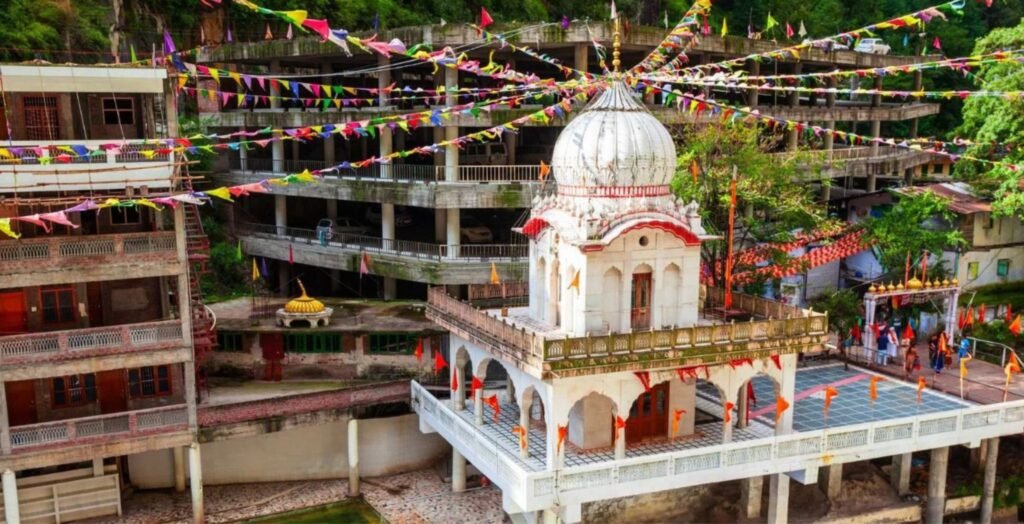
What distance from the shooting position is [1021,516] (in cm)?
3353

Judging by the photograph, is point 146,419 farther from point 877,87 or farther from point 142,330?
point 877,87

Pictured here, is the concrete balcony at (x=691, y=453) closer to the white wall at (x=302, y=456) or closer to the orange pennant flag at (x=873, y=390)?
the orange pennant flag at (x=873, y=390)

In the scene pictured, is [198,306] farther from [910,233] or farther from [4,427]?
[910,233]

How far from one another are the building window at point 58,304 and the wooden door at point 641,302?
17459mm

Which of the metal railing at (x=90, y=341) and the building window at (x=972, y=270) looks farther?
the building window at (x=972, y=270)

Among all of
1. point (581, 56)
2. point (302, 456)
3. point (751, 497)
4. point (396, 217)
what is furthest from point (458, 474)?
point (396, 217)

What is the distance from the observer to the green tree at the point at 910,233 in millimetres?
41562

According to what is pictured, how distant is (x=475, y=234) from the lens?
45.1m

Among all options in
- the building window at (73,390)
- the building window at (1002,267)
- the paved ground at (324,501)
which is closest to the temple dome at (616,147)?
the paved ground at (324,501)

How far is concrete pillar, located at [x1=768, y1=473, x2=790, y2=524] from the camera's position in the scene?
1118 inches

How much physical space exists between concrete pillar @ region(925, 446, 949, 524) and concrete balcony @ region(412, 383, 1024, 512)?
107cm

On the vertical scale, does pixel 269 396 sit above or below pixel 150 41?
below

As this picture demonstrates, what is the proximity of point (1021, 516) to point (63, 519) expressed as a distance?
3241 centimetres

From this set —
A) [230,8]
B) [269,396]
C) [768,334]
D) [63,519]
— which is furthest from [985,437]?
[230,8]
